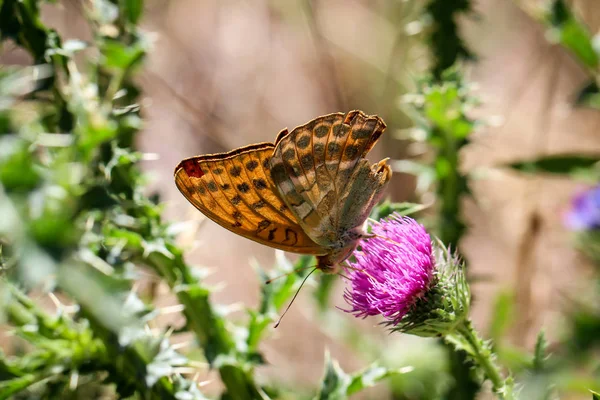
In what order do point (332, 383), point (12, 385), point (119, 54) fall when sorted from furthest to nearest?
1. point (119, 54)
2. point (332, 383)
3. point (12, 385)

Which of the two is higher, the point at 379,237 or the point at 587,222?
the point at 379,237

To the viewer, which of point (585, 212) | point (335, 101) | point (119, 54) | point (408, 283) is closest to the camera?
point (408, 283)

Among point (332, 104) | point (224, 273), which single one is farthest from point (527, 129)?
point (224, 273)

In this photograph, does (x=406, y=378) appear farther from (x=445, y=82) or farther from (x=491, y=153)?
(x=491, y=153)

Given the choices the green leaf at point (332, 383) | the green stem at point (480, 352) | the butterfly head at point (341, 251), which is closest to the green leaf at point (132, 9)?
the butterfly head at point (341, 251)

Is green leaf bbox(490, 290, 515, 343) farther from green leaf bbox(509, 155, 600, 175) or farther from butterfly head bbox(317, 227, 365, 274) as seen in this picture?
butterfly head bbox(317, 227, 365, 274)

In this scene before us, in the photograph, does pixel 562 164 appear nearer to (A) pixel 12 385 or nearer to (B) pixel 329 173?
(B) pixel 329 173

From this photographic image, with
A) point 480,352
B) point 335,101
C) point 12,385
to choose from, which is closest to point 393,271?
point 480,352
